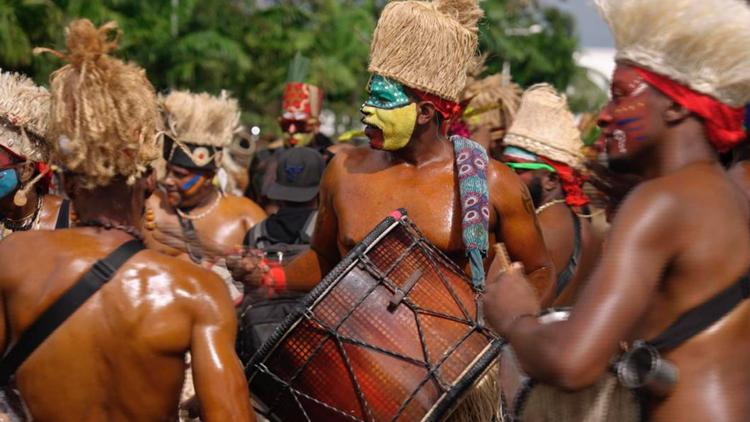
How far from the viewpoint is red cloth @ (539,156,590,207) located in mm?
6023

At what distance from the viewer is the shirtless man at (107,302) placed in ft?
10.6

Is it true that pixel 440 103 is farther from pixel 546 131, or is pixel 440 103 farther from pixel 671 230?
pixel 671 230

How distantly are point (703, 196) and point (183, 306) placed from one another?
1592mm

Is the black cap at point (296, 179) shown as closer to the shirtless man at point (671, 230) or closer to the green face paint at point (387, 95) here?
the green face paint at point (387, 95)

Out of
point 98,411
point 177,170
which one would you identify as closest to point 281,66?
point 177,170

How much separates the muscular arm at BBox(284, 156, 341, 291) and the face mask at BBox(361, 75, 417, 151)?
30 cm

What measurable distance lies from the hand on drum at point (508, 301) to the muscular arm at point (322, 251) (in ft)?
5.60

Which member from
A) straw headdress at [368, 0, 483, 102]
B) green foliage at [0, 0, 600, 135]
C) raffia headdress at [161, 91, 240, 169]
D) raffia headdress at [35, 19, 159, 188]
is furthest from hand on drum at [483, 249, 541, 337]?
green foliage at [0, 0, 600, 135]

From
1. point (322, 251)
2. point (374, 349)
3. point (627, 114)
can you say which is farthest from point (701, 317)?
point (322, 251)

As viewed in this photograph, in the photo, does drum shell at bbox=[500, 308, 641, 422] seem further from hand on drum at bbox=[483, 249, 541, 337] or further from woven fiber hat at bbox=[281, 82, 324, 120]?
woven fiber hat at bbox=[281, 82, 324, 120]

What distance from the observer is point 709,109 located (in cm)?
276

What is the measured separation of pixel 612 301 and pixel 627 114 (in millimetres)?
566

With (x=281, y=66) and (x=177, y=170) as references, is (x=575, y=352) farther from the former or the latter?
(x=281, y=66)

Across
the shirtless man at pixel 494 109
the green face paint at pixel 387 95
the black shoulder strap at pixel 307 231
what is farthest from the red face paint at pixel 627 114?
the shirtless man at pixel 494 109
